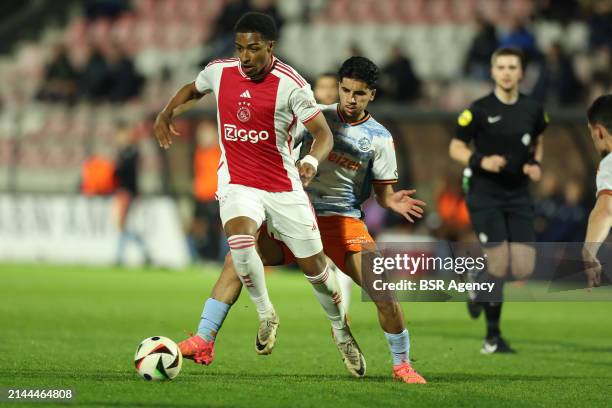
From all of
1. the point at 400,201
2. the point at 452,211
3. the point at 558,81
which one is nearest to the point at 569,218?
the point at 452,211

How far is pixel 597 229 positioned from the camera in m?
6.82

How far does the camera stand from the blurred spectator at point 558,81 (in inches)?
762

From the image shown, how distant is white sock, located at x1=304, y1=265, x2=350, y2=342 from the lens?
26.0ft

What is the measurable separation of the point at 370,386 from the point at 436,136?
11.9 meters

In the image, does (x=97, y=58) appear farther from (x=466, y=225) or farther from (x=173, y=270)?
(x=466, y=225)

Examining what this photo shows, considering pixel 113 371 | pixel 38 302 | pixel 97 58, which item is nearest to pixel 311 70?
pixel 97 58

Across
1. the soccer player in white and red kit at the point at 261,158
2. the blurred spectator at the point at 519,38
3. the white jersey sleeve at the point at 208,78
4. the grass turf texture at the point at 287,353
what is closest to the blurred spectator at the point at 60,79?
the grass turf texture at the point at 287,353

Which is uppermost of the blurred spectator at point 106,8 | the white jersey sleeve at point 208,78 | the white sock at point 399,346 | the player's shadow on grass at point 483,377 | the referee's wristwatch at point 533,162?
the blurred spectator at point 106,8

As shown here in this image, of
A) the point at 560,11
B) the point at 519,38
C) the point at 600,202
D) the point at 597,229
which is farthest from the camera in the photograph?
the point at 560,11

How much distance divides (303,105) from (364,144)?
601 millimetres

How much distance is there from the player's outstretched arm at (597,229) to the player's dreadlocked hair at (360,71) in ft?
5.58

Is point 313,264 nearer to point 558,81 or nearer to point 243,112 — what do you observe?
point 243,112

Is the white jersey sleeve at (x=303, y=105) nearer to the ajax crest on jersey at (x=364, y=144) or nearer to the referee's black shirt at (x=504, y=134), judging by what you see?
the ajax crest on jersey at (x=364, y=144)

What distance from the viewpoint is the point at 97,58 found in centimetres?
2425
